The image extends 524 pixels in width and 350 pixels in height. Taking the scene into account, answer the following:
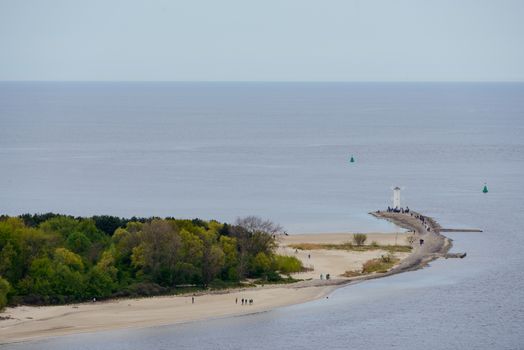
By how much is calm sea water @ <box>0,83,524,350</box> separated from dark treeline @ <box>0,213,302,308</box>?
603 cm

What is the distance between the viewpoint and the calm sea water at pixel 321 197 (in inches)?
2377

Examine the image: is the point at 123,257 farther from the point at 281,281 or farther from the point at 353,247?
the point at 353,247

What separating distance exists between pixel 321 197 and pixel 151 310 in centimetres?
4649

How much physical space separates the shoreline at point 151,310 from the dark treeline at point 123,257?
1.34m

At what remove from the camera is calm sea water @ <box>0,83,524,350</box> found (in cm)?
6038

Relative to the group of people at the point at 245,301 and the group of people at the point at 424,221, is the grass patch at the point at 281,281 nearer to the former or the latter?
the group of people at the point at 245,301

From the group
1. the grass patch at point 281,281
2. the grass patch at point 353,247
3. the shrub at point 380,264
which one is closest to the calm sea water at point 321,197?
the shrub at point 380,264

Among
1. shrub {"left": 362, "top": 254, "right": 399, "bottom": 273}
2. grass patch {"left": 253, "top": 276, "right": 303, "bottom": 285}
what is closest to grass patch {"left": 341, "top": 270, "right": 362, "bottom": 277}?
shrub {"left": 362, "top": 254, "right": 399, "bottom": 273}

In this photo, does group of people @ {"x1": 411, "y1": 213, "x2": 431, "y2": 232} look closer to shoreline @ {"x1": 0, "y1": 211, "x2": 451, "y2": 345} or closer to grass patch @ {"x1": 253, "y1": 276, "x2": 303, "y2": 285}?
shoreline @ {"x1": 0, "y1": 211, "x2": 451, "y2": 345}

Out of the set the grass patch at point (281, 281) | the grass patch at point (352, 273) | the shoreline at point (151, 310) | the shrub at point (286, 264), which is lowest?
the shoreline at point (151, 310)

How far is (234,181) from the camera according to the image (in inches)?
4781

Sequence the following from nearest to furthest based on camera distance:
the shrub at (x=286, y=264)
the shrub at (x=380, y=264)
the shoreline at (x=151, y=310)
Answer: the shoreline at (x=151, y=310)
the shrub at (x=286, y=264)
the shrub at (x=380, y=264)

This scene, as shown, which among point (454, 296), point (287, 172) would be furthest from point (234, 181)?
point (454, 296)

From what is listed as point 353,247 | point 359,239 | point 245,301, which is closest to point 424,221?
point 359,239
